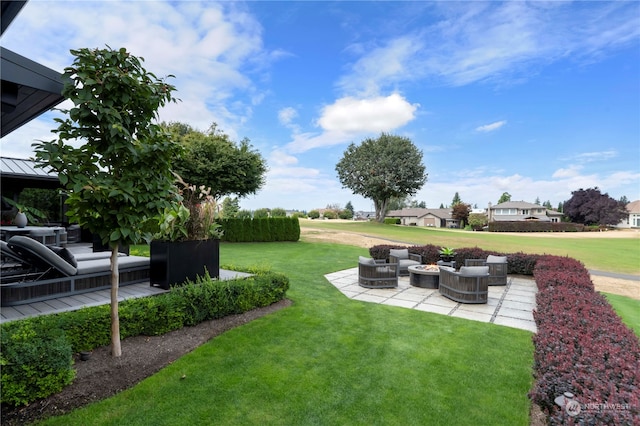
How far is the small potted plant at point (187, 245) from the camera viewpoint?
17.0 ft

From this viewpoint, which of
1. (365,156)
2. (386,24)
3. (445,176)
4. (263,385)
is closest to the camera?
(263,385)

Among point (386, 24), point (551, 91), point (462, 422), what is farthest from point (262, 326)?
point (551, 91)

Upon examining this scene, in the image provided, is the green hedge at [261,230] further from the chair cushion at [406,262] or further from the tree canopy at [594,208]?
the tree canopy at [594,208]

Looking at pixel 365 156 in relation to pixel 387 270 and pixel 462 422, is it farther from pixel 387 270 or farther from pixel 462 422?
pixel 462 422

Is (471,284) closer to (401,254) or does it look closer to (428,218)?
(401,254)

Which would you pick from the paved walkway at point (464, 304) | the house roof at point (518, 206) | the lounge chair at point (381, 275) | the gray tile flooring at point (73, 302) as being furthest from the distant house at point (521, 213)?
the gray tile flooring at point (73, 302)

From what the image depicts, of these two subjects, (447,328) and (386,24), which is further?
(386,24)

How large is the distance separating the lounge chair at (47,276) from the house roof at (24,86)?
1.66m

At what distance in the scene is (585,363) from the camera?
238 centimetres

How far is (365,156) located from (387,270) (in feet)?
102

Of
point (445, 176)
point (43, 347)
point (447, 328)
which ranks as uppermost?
point (445, 176)

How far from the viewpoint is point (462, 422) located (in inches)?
106

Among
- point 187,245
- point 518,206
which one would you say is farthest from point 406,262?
point 518,206

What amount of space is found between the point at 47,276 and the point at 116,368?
2644 millimetres
